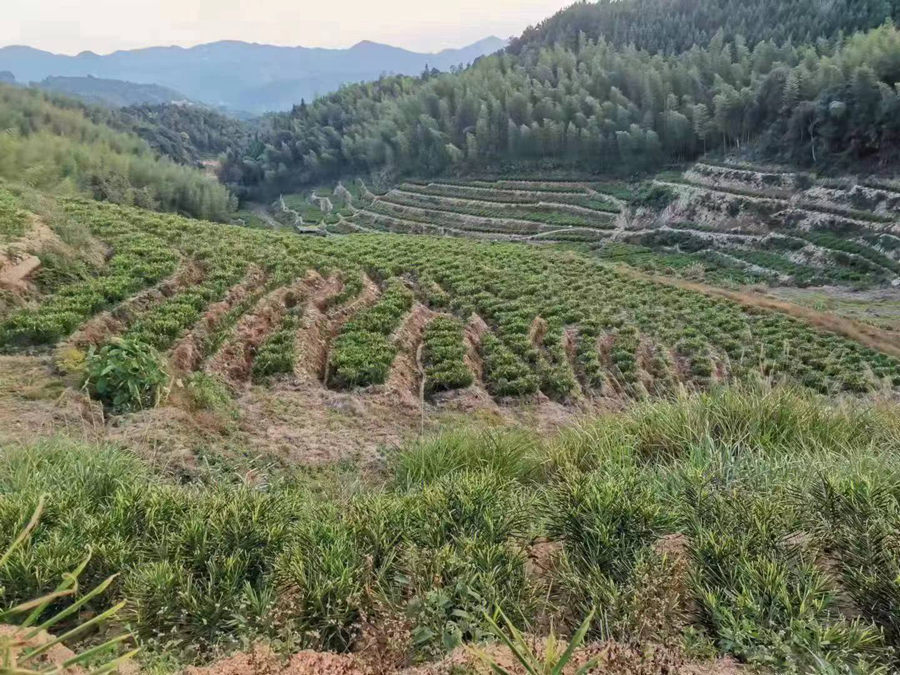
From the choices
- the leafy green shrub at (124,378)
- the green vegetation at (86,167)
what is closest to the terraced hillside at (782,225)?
the green vegetation at (86,167)

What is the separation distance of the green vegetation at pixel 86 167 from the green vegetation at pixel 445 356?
21622mm

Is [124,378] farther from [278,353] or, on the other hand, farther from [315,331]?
[315,331]

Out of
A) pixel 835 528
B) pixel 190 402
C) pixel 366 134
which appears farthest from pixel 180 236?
pixel 366 134

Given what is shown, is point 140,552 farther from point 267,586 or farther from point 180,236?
point 180,236

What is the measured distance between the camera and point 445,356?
1406cm

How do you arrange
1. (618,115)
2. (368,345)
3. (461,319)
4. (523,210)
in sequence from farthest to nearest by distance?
(618,115) < (523,210) < (461,319) < (368,345)

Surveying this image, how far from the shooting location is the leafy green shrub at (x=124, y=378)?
29.3 ft

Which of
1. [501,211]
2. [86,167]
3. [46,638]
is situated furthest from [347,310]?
[501,211]

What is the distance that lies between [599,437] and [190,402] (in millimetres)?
6837

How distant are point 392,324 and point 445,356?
186 cm

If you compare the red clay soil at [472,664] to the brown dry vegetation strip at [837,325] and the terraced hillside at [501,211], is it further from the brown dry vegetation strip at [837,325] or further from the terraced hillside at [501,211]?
the terraced hillside at [501,211]

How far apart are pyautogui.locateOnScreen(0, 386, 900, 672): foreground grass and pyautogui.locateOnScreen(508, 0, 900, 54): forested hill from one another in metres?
81.8

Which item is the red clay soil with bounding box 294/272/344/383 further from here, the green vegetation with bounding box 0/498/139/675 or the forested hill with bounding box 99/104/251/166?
the forested hill with bounding box 99/104/251/166

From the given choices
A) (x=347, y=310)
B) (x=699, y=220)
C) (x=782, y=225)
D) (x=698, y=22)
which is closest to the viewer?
A: (x=347, y=310)
